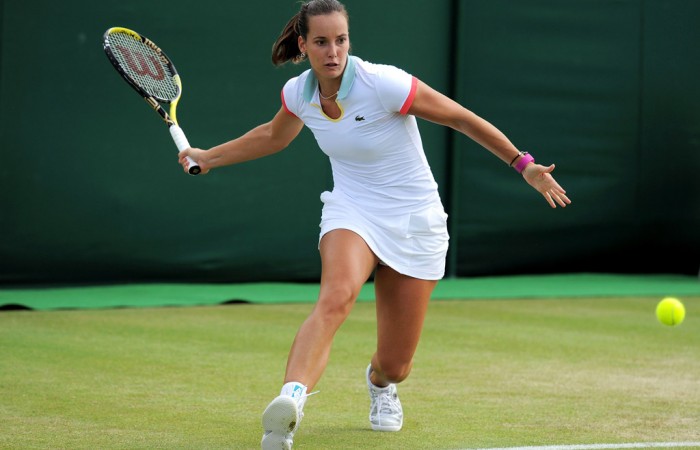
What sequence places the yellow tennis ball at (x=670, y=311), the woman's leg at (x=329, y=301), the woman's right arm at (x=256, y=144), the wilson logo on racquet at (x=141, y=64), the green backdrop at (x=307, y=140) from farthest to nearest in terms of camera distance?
1. the green backdrop at (x=307, y=140)
2. the yellow tennis ball at (x=670, y=311)
3. the wilson logo on racquet at (x=141, y=64)
4. the woman's right arm at (x=256, y=144)
5. the woman's leg at (x=329, y=301)

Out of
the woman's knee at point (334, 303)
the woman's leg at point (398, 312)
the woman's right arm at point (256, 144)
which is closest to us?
the woman's knee at point (334, 303)

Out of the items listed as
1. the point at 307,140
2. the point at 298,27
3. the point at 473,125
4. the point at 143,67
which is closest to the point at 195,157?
the point at 298,27

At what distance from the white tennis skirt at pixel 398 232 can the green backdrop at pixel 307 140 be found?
5.27m

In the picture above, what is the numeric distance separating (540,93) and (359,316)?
3.71 metres

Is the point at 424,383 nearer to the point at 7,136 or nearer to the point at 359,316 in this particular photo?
the point at 359,316

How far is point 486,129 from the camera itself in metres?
4.41

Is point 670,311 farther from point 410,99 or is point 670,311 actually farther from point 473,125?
point 410,99

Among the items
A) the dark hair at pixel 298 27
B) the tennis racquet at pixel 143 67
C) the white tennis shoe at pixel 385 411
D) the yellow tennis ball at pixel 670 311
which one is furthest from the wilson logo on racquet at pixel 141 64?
the yellow tennis ball at pixel 670 311

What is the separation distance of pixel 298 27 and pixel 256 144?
52cm

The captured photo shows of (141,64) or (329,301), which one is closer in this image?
(329,301)

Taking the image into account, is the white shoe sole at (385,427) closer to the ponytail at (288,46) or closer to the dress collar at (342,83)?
the dress collar at (342,83)

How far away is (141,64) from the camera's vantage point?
5559 millimetres

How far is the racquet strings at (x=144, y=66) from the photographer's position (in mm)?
5441

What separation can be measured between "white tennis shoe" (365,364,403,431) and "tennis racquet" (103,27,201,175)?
4.65 ft
